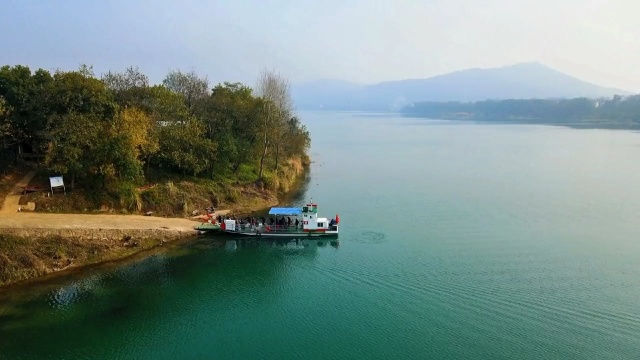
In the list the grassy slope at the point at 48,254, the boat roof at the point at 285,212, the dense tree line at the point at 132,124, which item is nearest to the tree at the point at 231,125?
the dense tree line at the point at 132,124

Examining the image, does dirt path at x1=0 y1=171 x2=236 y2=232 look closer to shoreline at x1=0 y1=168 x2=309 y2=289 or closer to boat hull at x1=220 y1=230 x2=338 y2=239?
shoreline at x1=0 y1=168 x2=309 y2=289

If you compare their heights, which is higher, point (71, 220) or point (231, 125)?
point (231, 125)

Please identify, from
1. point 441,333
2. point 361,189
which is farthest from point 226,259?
point 361,189

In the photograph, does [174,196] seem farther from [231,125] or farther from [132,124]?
[231,125]

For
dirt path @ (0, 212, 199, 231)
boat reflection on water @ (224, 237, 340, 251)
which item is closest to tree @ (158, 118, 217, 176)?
dirt path @ (0, 212, 199, 231)

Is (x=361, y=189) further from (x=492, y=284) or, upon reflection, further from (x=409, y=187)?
(x=492, y=284)

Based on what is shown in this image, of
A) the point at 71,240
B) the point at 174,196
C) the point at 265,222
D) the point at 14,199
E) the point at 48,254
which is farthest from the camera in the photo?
the point at 174,196

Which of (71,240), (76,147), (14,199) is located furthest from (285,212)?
(14,199)
